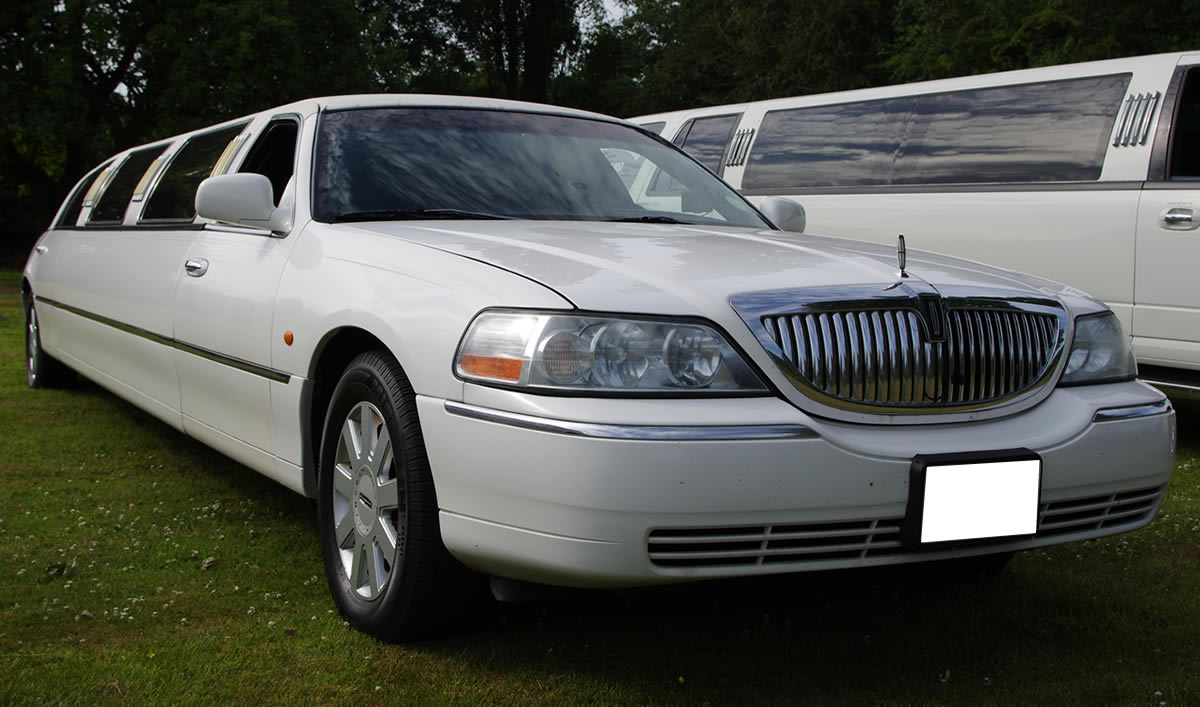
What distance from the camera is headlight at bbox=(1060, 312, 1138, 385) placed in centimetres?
285

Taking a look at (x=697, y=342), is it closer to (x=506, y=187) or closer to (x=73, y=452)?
(x=506, y=187)

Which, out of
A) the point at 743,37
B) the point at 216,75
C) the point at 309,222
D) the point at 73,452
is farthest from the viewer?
the point at 743,37

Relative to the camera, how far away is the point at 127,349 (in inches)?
189

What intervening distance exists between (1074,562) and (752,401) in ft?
6.05

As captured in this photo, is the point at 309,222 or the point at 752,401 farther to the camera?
the point at 309,222

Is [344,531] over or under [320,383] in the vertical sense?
under

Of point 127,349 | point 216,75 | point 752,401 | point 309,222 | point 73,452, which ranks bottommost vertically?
point 73,452

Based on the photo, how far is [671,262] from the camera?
2746 mm

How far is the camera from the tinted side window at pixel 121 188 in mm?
5562

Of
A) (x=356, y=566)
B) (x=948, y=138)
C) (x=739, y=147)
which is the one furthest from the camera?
(x=739, y=147)

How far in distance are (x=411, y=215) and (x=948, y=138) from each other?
14.0 ft

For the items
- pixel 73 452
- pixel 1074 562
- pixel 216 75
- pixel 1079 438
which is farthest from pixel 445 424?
pixel 216 75

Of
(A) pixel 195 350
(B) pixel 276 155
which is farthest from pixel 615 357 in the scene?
(B) pixel 276 155

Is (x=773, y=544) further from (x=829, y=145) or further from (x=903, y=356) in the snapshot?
(x=829, y=145)
